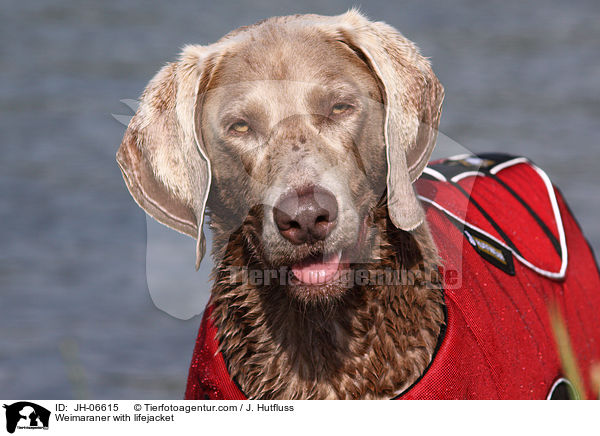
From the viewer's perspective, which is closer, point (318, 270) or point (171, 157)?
point (318, 270)

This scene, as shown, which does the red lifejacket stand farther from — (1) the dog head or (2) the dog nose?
(2) the dog nose

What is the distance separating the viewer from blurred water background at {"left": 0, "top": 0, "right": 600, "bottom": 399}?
564cm

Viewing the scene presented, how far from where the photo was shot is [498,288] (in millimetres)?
3203

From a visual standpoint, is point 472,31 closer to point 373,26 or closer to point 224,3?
point 224,3

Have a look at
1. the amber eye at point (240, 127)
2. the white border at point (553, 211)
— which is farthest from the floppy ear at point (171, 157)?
the white border at point (553, 211)

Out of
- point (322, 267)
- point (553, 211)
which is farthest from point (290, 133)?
point (553, 211)

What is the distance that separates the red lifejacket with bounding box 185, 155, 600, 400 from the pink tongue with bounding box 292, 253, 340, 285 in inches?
15.7

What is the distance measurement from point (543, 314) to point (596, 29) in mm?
9191

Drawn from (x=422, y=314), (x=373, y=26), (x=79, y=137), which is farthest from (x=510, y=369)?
(x=79, y=137)

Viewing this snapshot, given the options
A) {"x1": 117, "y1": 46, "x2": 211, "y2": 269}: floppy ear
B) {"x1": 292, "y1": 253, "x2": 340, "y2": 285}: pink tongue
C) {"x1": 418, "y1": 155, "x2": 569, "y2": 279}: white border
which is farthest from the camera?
{"x1": 418, "y1": 155, "x2": 569, "y2": 279}: white border

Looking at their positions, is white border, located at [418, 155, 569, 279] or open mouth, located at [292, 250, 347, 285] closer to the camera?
open mouth, located at [292, 250, 347, 285]
